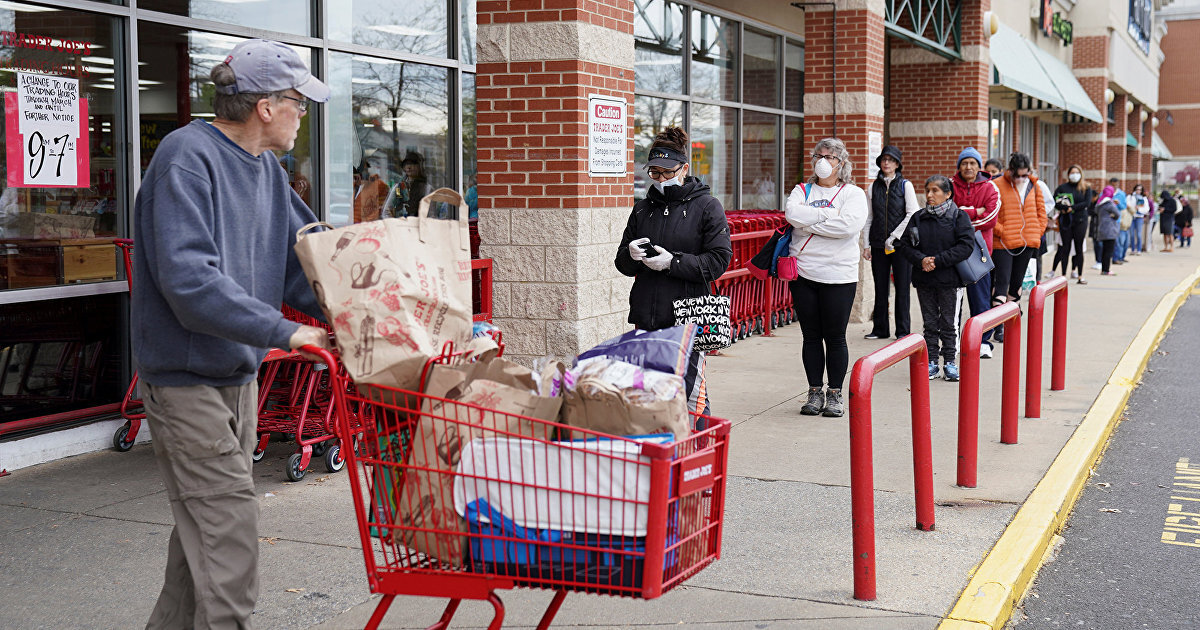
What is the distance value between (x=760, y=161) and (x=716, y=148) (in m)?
1.43

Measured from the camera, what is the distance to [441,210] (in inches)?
400

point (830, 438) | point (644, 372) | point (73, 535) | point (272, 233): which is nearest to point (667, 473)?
point (644, 372)

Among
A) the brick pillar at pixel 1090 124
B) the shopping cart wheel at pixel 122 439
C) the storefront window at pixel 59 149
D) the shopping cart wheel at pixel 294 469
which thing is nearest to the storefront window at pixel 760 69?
the storefront window at pixel 59 149

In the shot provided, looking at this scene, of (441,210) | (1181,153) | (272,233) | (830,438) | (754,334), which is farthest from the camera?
(1181,153)

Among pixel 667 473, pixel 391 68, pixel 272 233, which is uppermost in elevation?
pixel 391 68

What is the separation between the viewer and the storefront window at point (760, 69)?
1522 cm

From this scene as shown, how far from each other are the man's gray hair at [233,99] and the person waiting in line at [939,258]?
24.7 ft

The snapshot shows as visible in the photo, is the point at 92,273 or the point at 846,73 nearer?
the point at 92,273

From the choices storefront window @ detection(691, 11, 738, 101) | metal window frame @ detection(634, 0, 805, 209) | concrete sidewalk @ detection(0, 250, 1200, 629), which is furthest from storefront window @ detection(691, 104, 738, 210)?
concrete sidewalk @ detection(0, 250, 1200, 629)

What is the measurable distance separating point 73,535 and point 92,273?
6.87 ft

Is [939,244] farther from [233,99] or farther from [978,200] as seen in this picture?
[233,99]

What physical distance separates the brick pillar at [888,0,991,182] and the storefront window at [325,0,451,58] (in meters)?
10.1

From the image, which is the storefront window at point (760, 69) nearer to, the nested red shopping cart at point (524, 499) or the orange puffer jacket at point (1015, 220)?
the orange puffer jacket at point (1015, 220)

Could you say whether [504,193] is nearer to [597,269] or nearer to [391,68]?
[597,269]
